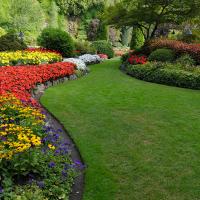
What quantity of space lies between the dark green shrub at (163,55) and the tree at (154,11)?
2.41m

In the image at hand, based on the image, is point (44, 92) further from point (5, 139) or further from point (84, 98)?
point (5, 139)

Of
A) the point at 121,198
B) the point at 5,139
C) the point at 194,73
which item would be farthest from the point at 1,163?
the point at 194,73

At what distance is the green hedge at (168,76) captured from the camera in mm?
13148

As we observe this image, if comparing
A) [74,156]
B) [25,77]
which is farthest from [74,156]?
[25,77]

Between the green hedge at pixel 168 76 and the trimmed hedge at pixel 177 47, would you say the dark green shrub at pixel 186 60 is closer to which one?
the trimmed hedge at pixel 177 47

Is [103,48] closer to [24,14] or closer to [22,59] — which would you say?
[24,14]

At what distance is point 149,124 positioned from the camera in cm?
819

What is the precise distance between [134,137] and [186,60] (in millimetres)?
10166

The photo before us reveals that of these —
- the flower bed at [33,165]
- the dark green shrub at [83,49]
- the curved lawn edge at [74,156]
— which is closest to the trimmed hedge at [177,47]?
the dark green shrub at [83,49]

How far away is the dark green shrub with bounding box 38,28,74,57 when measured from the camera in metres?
20.4

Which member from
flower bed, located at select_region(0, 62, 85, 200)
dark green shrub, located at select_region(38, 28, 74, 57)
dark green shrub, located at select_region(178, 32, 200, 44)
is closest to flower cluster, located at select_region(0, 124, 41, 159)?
flower bed, located at select_region(0, 62, 85, 200)

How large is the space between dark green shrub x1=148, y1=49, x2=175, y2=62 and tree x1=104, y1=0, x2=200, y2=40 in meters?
2.41

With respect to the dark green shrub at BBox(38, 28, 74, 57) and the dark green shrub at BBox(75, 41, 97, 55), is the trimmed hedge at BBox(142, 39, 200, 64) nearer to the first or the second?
the dark green shrub at BBox(38, 28, 74, 57)

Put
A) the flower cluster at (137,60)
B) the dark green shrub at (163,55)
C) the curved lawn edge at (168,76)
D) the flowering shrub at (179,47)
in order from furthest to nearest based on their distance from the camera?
the flower cluster at (137,60) < the dark green shrub at (163,55) < the flowering shrub at (179,47) < the curved lawn edge at (168,76)
